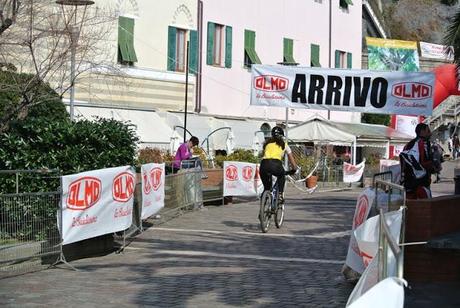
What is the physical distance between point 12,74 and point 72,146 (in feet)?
16.1

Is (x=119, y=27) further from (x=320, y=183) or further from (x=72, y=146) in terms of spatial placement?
(x=72, y=146)

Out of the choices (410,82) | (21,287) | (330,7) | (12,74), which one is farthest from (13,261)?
(330,7)

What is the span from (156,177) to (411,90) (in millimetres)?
7961

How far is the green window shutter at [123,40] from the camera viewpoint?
29969 mm

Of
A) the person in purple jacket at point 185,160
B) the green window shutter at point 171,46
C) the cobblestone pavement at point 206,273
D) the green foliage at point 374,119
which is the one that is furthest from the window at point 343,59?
the cobblestone pavement at point 206,273

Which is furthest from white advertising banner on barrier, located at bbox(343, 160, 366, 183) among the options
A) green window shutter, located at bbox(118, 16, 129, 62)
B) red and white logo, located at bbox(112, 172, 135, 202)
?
red and white logo, located at bbox(112, 172, 135, 202)

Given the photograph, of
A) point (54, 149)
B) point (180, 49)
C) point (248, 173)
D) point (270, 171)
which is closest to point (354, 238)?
point (54, 149)

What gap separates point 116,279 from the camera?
10.1m

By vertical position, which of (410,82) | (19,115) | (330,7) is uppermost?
(330,7)

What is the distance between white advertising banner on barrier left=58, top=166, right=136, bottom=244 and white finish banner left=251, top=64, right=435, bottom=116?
32.5 ft

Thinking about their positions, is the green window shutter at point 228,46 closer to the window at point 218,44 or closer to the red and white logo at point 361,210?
the window at point 218,44

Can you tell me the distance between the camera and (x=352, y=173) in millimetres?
33375

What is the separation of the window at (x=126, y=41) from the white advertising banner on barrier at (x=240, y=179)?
28.3 feet

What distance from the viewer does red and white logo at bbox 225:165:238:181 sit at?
2200 cm
